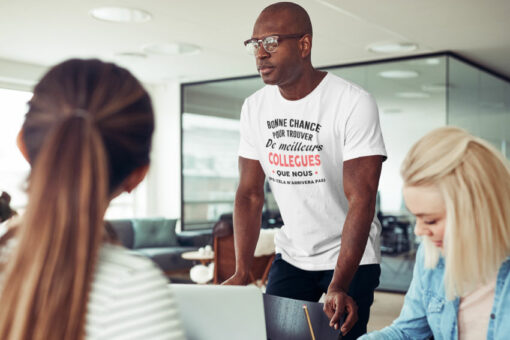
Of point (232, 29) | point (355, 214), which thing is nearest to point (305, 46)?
point (355, 214)

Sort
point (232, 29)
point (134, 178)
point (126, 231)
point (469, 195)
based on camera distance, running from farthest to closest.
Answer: point (126, 231) < point (232, 29) < point (469, 195) < point (134, 178)

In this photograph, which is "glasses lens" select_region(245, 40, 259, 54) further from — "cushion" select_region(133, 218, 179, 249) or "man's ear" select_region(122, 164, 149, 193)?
"cushion" select_region(133, 218, 179, 249)

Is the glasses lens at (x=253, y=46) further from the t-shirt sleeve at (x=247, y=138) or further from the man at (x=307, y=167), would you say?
the t-shirt sleeve at (x=247, y=138)

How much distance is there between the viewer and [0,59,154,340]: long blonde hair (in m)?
0.72

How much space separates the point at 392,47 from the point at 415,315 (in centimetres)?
528

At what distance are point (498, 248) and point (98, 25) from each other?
4883 millimetres

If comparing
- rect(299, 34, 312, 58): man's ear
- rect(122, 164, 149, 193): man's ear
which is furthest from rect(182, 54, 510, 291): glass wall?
rect(122, 164, 149, 193): man's ear

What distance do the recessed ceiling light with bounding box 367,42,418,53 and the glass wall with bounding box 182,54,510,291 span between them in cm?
35

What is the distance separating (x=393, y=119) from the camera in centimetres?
679

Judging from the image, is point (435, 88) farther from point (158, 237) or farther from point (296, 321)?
point (296, 321)

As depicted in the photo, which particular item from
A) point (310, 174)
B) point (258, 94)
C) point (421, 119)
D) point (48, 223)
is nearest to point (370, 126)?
point (310, 174)

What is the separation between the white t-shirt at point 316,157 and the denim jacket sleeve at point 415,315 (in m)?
0.41

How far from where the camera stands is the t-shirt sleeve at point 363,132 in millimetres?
1818

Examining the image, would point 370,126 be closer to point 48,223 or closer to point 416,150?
point 416,150
